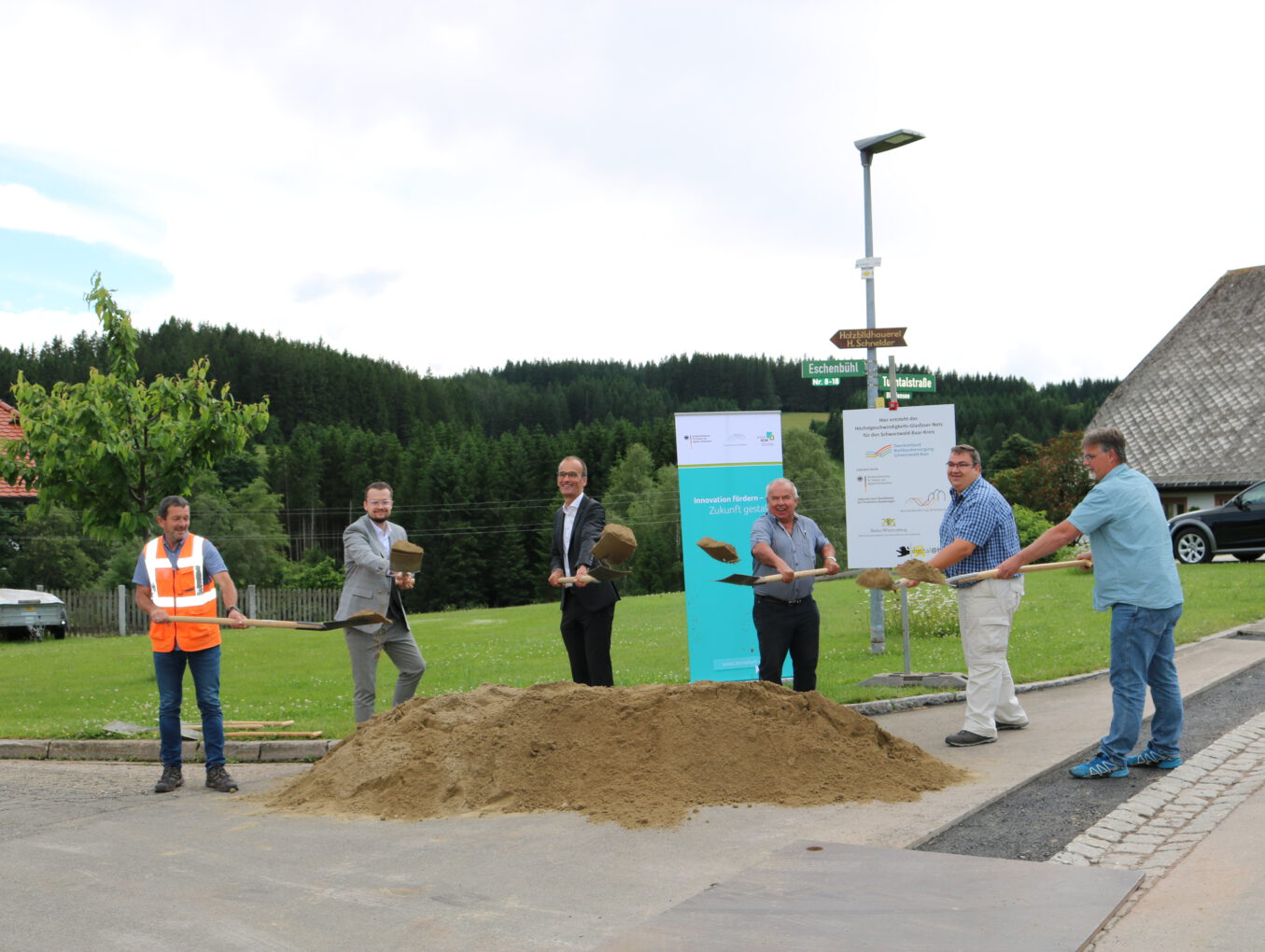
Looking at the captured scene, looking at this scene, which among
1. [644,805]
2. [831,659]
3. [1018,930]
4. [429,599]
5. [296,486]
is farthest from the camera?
[296,486]

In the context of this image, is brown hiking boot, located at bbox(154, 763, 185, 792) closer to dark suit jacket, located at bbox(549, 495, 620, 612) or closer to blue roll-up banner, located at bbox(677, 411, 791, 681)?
dark suit jacket, located at bbox(549, 495, 620, 612)

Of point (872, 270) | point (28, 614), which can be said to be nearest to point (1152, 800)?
point (872, 270)

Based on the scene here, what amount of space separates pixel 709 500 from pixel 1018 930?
672cm

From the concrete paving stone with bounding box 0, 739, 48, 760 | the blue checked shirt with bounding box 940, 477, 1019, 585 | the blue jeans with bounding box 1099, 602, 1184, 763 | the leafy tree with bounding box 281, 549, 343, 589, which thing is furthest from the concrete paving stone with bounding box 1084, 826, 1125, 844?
the leafy tree with bounding box 281, 549, 343, 589

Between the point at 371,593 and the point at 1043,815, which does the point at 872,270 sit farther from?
the point at 1043,815

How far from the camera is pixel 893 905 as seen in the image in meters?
4.94

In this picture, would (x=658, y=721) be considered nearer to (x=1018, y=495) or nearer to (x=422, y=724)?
(x=422, y=724)

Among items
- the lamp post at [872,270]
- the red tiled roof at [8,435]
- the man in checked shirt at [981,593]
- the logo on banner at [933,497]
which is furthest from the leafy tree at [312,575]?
the man in checked shirt at [981,593]

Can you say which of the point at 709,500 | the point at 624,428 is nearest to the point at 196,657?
the point at 709,500

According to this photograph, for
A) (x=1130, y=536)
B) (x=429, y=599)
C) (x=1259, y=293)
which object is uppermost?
(x=1259, y=293)

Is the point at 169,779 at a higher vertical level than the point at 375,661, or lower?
lower

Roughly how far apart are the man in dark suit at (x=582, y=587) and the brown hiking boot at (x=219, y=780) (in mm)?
2523

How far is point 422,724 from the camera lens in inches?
303

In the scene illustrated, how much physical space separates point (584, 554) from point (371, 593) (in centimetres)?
166
